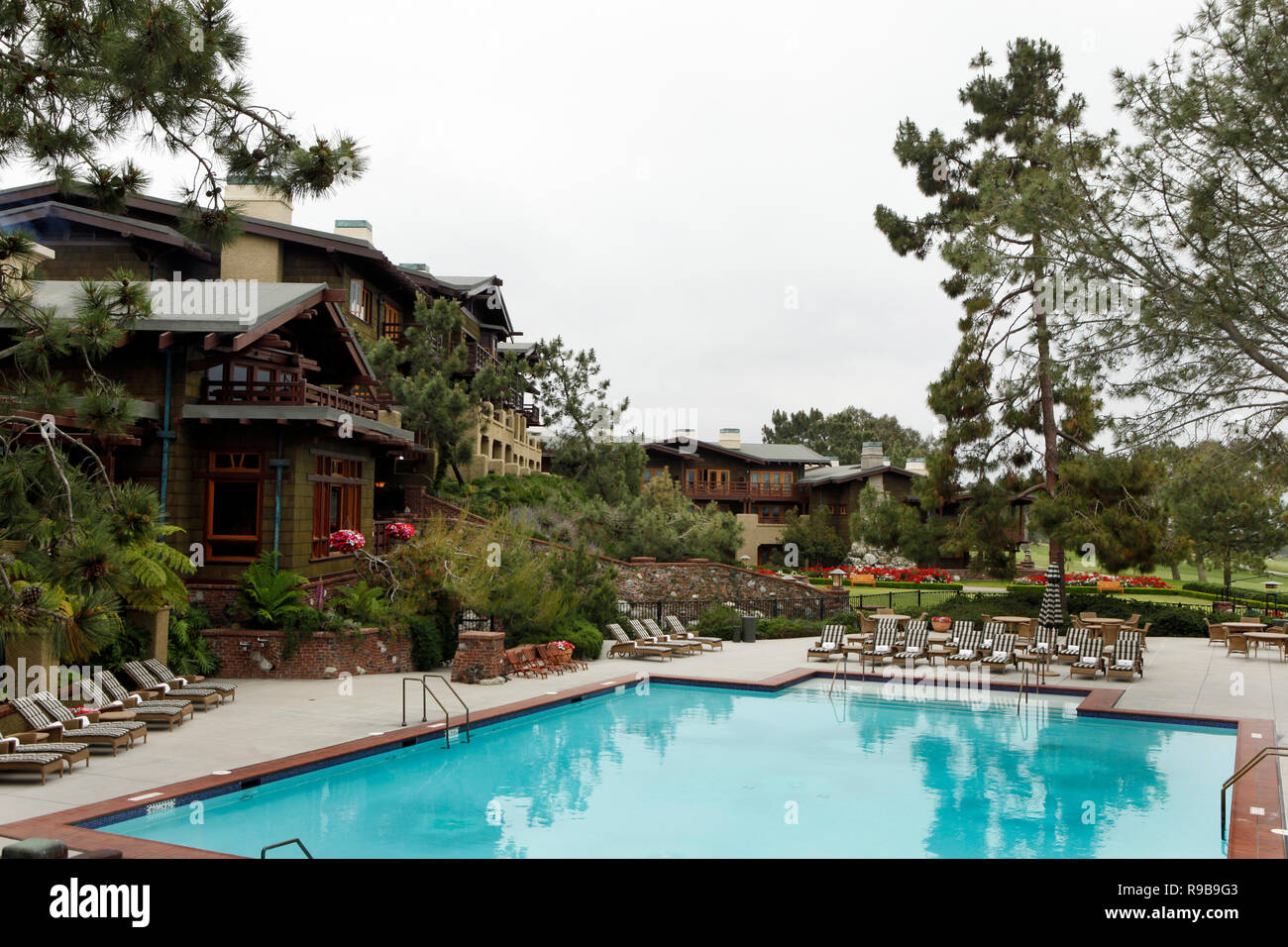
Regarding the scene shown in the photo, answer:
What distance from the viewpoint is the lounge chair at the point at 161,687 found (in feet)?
48.8

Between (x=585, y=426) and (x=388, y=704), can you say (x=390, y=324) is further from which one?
(x=388, y=704)

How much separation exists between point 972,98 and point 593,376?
747 inches

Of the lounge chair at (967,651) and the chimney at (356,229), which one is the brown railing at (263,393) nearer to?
the lounge chair at (967,651)

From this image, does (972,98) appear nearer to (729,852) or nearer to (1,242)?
(729,852)

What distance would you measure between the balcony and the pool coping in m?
38.8

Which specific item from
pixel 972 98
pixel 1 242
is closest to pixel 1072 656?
pixel 972 98

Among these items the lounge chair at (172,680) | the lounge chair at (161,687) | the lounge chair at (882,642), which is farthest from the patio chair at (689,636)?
the lounge chair at (161,687)

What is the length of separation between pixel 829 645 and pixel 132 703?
15.5 metres

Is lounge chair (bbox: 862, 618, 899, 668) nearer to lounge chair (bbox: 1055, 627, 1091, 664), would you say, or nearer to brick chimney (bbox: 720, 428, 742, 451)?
lounge chair (bbox: 1055, 627, 1091, 664)

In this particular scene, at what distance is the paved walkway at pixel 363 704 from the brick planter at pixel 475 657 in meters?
0.61

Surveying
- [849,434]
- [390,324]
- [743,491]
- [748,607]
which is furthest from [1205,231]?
[849,434]

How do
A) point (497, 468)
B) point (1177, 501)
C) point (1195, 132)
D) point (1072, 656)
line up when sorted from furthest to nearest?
point (497, 468) < point (1072, 656) < point (1177, 501) < point (1195, 132)

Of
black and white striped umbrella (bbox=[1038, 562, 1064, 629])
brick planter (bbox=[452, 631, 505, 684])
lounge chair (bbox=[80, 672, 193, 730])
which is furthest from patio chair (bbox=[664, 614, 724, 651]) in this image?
lounge chair (bbox=[80, 672, 193, 730])
